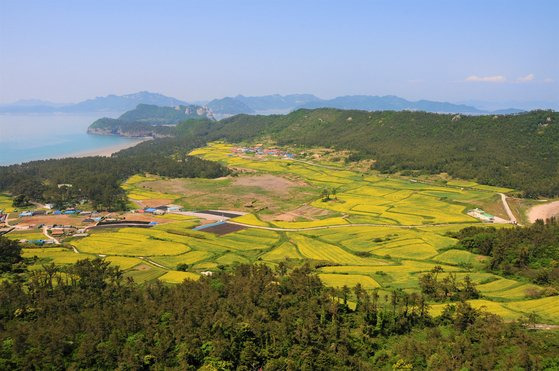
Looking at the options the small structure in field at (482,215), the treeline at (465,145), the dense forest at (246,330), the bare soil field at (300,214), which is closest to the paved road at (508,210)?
the small structure in field at (482,215)

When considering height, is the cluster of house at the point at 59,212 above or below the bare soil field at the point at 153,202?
above

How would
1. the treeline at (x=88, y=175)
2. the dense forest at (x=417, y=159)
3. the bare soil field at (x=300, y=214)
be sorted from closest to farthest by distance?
the bare soil field at (x=300, y=214)
the treeline at (x=88, y=175)
the dense forest at (x=417, y=159)

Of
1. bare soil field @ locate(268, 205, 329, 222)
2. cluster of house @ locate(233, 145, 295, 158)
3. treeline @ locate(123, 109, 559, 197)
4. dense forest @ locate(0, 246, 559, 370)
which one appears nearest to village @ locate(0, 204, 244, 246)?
bare soil field @ locate(268, 205, 329, 222)

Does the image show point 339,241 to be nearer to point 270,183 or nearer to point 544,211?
point 544,211

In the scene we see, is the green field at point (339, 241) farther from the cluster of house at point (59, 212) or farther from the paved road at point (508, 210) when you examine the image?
the cluster of house at point (59, 212)

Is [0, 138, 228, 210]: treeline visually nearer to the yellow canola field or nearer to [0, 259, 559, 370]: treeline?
the yellow canola field
